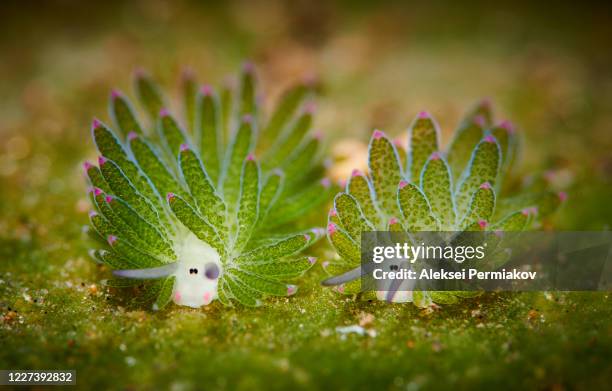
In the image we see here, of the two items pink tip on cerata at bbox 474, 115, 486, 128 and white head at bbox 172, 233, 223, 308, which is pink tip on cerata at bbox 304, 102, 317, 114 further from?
white head at bbox 172, 233, 223, 308

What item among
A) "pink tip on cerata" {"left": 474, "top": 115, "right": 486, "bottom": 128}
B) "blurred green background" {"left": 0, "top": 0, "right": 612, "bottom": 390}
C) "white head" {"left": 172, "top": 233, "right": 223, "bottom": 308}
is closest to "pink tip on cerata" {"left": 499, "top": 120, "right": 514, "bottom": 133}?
"pink tip on cerata" {"left": 474, "top": 115, "right": 486, "bottom": 128}

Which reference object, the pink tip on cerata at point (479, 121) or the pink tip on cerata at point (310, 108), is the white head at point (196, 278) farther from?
the pink tip on cerata at point (479, 121)

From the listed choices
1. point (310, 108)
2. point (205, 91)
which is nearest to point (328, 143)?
point (310, 108)

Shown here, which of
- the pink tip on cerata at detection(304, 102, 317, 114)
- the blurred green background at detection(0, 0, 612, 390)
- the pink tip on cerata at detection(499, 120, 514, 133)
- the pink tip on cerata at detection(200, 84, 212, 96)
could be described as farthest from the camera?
the pink tip on cerata at detection(304, 102, 317, 114)

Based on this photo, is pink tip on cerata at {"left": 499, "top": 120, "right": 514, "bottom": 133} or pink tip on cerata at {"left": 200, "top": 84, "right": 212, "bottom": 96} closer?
pink tip on cerata at {"left": 499, "top": 120, "right": 514, "bottom": 133}

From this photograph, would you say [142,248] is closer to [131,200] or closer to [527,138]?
[131,200]

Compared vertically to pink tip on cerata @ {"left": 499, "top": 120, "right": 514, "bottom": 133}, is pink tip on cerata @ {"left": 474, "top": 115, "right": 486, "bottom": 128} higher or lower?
higher
